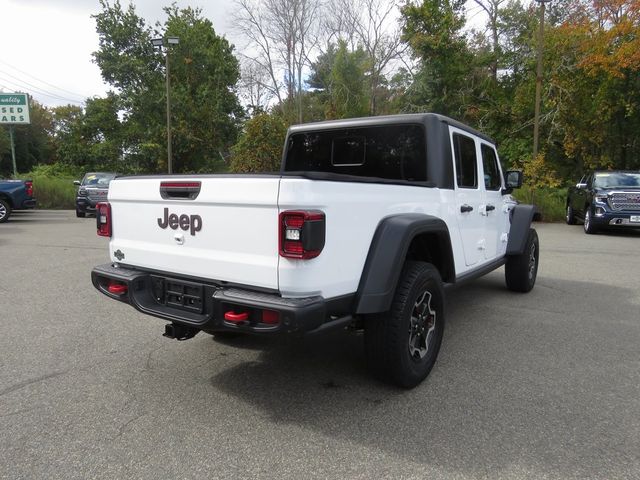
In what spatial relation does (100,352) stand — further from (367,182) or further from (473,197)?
(473,197)

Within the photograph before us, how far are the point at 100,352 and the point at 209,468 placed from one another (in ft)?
6.76

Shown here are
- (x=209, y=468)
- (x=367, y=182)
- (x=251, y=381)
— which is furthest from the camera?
(x=251, y=381)

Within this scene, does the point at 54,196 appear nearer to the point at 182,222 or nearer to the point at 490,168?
the point at 490,168

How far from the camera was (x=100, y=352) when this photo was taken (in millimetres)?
3955

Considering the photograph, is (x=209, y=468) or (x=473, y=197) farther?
(x=473, y=197)

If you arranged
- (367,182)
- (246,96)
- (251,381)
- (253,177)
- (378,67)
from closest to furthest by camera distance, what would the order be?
(253,177) → (367,182) → (251,381) → (378,67) → (246,96)

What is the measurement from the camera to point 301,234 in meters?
2.42

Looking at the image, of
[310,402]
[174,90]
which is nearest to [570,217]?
[310,402]

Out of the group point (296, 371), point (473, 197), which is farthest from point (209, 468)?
point (473, 197)

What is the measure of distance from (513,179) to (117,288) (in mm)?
4460

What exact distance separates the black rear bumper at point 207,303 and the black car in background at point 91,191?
14.4 metres

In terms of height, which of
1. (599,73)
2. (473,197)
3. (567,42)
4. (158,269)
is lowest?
(158,269)

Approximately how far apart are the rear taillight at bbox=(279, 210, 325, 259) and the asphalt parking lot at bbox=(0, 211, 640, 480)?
107 cm

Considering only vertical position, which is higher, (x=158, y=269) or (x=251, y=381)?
(x=158, y=269)
